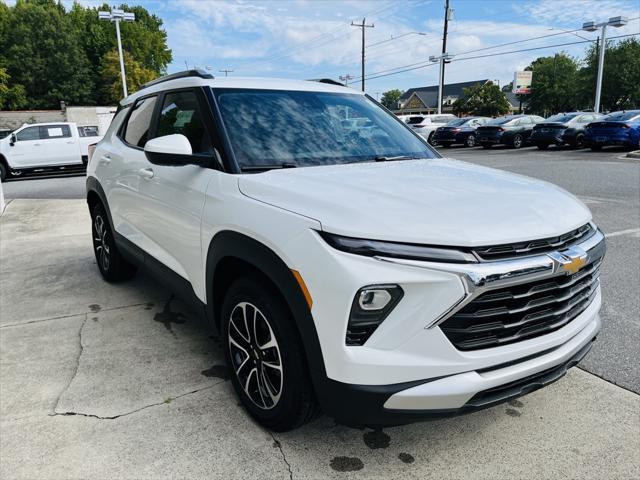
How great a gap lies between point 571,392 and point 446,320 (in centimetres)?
154

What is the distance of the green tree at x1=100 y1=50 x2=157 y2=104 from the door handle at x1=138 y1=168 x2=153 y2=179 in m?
56.8

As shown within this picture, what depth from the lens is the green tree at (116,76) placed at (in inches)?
2235

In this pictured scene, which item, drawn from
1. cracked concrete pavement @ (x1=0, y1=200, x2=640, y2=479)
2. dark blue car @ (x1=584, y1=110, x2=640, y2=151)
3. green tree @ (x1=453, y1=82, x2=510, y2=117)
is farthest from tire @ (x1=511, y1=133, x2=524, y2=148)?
green tree @ (x1=453, y1=82, x2=510, y2=117)

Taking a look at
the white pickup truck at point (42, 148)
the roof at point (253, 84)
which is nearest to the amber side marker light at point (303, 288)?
the roof at point (253, 84)

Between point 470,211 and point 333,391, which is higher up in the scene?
point 470,211

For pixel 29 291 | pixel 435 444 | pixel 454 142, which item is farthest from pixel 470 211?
pixel 454 142

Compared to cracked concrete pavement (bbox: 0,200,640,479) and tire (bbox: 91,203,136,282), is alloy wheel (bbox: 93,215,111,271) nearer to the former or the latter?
tire (bbox: 91,203,136,282)

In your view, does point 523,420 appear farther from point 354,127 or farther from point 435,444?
point 354,127

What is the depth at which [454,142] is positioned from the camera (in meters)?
24.7

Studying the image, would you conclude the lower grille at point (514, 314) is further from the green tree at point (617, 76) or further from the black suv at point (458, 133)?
the green tree at point (617, 76)

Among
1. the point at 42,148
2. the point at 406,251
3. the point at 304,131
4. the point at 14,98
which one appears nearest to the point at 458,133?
the point at 42,148

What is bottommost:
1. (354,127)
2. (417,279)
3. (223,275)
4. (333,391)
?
(333,391)

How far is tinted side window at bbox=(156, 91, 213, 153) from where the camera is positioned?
299cm

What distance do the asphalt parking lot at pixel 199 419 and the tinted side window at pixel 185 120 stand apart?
1437 mm
